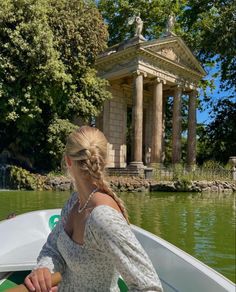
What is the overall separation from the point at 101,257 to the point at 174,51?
28840 mm

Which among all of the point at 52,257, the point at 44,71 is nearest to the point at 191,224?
the point at 52,257

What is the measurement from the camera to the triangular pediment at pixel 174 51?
27344mm

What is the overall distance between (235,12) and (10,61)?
51.8 ft

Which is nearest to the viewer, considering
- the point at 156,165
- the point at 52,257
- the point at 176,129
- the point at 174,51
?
the point at 52,257

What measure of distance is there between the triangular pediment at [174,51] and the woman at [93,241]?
2503 cm

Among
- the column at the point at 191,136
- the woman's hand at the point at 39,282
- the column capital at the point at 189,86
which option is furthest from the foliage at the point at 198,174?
the woman's hand at the point at 39,282

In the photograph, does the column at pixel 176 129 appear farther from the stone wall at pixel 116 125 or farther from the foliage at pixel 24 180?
the foliage at pixel 24 180

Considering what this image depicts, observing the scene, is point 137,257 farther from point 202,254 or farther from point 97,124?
point 97,124

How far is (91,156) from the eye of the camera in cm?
188

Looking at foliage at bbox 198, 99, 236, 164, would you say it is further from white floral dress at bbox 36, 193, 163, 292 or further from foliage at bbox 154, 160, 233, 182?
white floral dress at bbox 36, 193, 163, 292

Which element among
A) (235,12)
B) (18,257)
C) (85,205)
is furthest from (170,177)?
(85,205)

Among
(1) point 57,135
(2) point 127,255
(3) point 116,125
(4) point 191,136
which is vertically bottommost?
(2) point 127,255

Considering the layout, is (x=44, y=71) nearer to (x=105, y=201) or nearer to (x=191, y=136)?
(x=191, y=136)

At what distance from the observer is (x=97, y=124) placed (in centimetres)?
2948
